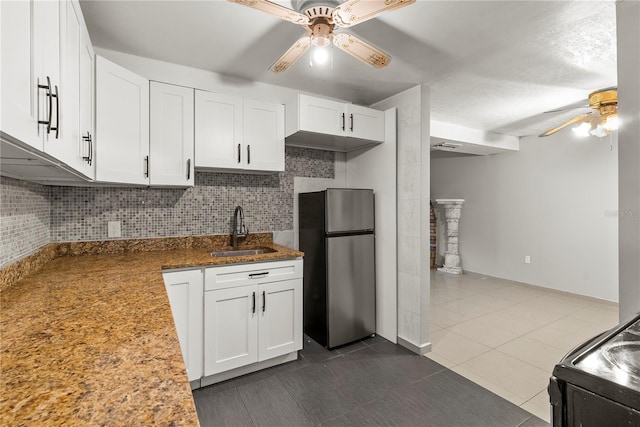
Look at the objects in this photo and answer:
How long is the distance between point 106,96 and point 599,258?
5766mm

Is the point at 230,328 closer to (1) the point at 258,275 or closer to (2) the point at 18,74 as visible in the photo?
(1) the point at 258,275

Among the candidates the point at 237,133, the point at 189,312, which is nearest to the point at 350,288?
the point at 189,312

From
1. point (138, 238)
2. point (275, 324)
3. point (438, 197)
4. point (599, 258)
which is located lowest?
point (275, 324)

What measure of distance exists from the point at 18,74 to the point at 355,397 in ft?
7.45

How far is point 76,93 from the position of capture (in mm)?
1405

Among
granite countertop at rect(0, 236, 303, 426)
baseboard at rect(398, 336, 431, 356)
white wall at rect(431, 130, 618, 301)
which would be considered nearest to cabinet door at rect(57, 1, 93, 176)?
granite countertop at rect(0, 236, 303, 426)

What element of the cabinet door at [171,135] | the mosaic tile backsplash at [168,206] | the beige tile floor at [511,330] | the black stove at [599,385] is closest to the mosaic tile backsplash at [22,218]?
the mosaic tile backsplash at [168,206]

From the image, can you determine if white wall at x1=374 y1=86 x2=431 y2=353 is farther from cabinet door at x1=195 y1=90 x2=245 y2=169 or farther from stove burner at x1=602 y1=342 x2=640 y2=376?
stove burner at x1=602 y1=342 x2=640 y2=376

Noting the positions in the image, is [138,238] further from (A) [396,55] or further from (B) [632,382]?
(B) [632,382]

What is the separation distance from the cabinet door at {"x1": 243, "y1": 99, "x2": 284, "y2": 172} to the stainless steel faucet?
48cm

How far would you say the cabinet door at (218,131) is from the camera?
241cm

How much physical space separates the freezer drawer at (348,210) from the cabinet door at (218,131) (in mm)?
847

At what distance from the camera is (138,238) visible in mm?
2463

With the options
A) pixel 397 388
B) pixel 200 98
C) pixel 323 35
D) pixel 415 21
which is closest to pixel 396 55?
pixel 415 21
